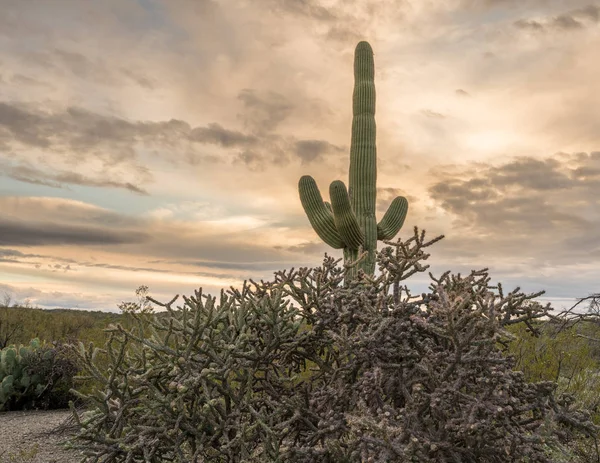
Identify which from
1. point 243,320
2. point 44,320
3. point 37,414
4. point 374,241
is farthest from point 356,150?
point 243,320

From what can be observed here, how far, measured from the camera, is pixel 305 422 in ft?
11.1

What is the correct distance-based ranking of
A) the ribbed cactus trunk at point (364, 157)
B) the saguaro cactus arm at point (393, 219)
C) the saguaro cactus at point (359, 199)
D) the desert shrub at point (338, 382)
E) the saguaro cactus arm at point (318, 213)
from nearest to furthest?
the desert shrub at point (338, 382) < the saguaro cactus at point (359, 199) < the saguaro cactus arm at point (318, 213) < the ribbed cactus trunk at point (364, 157) < the saguaro cactus arm at point (393, 219)

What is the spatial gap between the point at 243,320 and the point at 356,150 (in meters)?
11.6

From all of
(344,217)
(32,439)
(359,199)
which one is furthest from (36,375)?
(359,199)

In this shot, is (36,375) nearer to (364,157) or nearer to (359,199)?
(359,199)

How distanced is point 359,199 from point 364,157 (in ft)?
3.56

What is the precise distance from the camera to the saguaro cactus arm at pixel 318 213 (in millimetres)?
13773

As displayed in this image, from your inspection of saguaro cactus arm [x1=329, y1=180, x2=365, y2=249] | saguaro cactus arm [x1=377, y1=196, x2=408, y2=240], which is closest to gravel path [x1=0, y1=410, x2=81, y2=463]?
saguaro cactus arm [x1=329, y1=180, x2=365, y2=249]

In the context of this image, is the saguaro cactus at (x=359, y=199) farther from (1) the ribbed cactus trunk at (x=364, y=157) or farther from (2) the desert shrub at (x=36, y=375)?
(2) the desert shrub at (x=36, y=375)

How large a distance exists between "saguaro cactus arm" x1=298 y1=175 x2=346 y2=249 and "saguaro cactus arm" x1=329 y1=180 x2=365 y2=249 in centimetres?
31

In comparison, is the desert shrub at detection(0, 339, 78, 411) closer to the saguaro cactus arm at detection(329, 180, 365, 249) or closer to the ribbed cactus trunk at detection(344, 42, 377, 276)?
the saguaro cactus arm at detection(329, 180, 365, 249)

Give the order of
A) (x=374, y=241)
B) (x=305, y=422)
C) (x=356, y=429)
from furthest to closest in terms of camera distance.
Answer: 1. (x=374, y=241)
2. (x=305, y=422)
3. (x=356, y=429)

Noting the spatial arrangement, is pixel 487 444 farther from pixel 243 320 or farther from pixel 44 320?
pixel 44 320

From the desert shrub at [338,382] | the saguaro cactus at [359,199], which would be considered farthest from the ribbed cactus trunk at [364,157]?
the desert shrub at [338,382]
